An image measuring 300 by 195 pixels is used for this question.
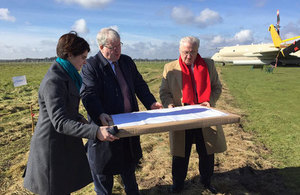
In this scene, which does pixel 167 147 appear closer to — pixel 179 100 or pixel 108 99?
pixel 179 100

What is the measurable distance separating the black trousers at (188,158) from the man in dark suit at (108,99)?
2.39 ft

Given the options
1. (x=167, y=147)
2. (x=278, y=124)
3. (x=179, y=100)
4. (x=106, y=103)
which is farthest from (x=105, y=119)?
(x=278, y=124)

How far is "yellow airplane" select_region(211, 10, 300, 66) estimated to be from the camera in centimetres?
3653

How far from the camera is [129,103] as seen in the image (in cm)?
280

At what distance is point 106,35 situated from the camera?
2471 millimetres

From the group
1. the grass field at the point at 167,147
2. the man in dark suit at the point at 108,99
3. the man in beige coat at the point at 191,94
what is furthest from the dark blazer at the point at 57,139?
the grass field at the point at 167,147

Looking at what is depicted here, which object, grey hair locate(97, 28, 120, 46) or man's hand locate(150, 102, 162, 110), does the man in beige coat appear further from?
grey hair locate(97, 28, 120, 46)

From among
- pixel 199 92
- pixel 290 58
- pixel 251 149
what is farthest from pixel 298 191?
pixel 290 58

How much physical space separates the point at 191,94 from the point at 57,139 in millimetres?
1740

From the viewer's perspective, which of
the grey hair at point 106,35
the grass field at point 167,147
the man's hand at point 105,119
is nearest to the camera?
the man's hand at point 105,119

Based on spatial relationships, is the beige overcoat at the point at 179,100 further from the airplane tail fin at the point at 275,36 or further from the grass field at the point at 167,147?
the airplane tail fin at the point at 275,36

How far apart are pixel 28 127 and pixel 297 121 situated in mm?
8124

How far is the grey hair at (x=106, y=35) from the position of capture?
247 cm

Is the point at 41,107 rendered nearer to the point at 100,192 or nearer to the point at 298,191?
the point at 100,192
